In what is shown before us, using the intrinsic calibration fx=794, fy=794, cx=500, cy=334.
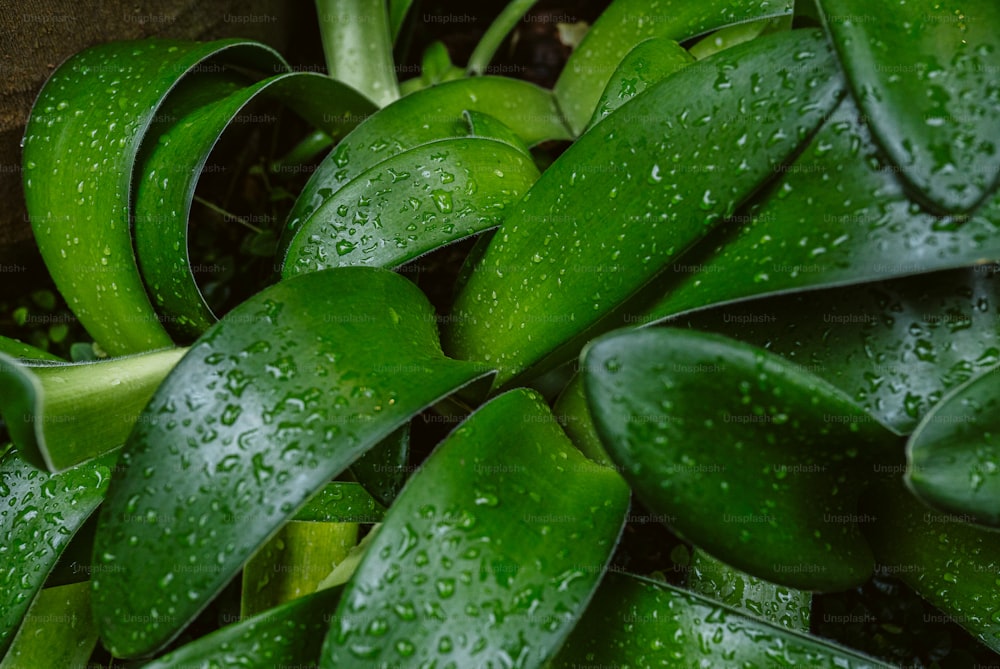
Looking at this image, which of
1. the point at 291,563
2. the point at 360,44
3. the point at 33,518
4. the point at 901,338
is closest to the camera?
the point at 901,338

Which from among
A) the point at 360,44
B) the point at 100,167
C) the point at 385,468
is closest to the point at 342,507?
the point at 385,468

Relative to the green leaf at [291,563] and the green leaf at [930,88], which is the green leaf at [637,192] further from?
the green leaf at [291,563]

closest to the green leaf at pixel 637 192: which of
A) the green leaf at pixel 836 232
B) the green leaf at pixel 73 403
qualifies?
the green leaf at pixel 836 232

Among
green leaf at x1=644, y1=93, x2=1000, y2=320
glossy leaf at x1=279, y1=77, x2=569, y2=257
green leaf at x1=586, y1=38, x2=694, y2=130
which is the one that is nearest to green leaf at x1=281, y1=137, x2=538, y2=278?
glossy leaf at x1=279, y1=77, x2=569, y2=257

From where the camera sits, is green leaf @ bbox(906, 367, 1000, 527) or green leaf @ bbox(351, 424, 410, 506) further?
green leaf @ bbox(351, 424, 410, 506)

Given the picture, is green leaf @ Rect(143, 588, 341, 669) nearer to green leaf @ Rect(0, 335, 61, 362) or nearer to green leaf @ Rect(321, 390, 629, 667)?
green leaf @ Rect(321, 390, 629, 667)

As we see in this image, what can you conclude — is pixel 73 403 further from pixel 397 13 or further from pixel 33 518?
pixel 397 13
